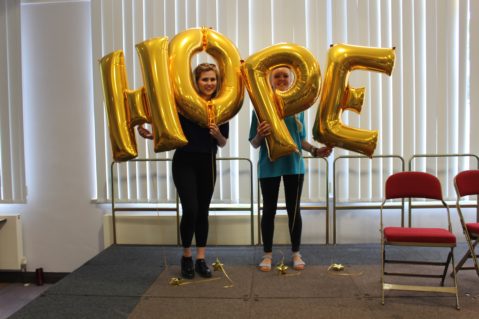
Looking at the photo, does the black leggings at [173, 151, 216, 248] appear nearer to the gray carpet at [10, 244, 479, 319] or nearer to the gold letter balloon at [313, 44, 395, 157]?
the gray carpet at [10, 244, 479, 319]

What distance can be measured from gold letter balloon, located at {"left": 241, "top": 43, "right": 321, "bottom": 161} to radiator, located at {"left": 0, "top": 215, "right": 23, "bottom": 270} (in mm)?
2805

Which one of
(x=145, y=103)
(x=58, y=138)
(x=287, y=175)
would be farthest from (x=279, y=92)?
(x=58, y=138)

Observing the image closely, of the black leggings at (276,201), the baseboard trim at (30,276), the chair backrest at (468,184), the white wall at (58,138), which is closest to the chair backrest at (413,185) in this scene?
the chair backrest at (468,184)

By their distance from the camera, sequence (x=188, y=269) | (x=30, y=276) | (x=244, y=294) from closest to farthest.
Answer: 1. (x=244, y=294)
2. (x=188, y=269)
3. (x=30, y=276)

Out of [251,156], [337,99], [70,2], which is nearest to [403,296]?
[337,99]

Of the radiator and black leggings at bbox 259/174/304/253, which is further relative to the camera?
the radiator

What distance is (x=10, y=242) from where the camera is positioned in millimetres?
3576

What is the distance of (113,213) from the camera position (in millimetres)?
3391

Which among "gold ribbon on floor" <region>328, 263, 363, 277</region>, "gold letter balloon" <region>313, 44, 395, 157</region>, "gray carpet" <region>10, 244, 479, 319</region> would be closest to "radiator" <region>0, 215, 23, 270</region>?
"gray carpet" <region>10, 244, 479, 319</region>

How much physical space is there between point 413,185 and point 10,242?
3.58 m

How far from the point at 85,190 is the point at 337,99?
2.59 m

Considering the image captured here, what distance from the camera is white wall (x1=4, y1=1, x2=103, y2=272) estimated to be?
138 inches

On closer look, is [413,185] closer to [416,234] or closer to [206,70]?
[416,234]

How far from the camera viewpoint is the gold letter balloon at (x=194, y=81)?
2.02 metres
